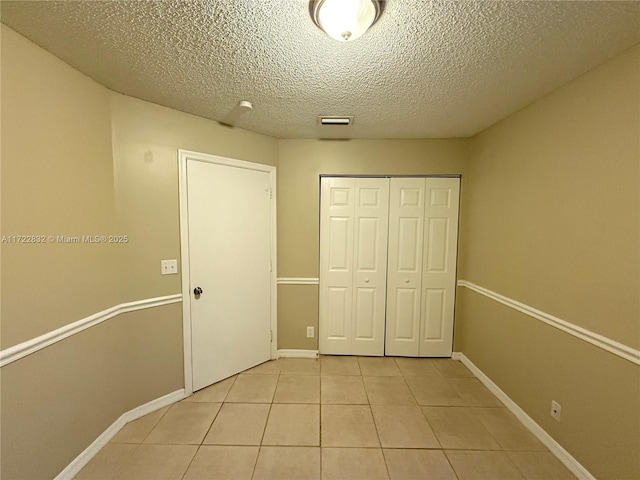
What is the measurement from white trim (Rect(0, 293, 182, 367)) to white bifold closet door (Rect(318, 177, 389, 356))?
1503mm

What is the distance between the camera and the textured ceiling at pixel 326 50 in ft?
3.48

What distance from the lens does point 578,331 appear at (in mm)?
1475

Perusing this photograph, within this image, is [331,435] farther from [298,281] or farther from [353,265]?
[353,265]

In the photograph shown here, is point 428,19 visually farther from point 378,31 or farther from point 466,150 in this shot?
point 466,150

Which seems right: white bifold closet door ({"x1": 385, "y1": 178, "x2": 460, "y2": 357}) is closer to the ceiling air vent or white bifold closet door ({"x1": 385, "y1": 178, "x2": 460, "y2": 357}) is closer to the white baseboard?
the white baseboard

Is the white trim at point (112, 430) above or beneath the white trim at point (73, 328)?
beneath

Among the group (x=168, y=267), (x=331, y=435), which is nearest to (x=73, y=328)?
(x=168, y=267)

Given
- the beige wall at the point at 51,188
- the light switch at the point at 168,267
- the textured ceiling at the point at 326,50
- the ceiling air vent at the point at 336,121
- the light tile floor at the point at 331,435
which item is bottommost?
the light tile floor at the point at 331,435

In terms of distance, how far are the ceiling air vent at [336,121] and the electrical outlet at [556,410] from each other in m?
2.49

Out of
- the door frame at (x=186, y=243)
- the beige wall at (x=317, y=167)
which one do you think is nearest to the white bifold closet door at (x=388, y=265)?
the beige wall at (x=317, y=167)

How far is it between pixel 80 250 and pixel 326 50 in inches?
71.3

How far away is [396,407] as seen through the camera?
2016 millimetres


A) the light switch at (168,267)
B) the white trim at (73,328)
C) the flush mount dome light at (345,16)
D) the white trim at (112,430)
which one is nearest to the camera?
the flush mount dome light at (345,16)

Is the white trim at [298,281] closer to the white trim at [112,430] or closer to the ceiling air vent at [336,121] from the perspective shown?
the white trim at [112,430]
